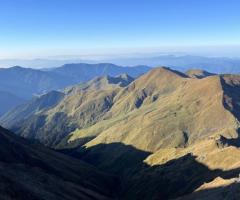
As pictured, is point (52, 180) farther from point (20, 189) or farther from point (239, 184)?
point (239, 184)

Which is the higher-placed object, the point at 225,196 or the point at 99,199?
the point at 225,196

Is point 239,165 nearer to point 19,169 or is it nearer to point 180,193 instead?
point 180,193

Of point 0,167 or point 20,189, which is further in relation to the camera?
point 0,167

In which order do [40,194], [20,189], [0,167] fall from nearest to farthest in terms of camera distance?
[20,189], [40,194], [0,167]

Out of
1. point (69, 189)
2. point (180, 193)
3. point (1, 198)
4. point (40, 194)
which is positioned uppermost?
point (1, 198)

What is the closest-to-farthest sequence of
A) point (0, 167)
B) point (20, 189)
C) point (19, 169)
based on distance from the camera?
point (20, 189)
point (0, 167)
point (19, 169)

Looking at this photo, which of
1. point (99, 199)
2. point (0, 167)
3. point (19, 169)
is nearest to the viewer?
point (0, 167)

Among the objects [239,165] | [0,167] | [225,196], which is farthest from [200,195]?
[0,167]

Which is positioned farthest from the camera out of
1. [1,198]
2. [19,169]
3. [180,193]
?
[180,193]

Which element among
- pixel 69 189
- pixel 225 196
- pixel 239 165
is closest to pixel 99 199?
pixel 69 189
